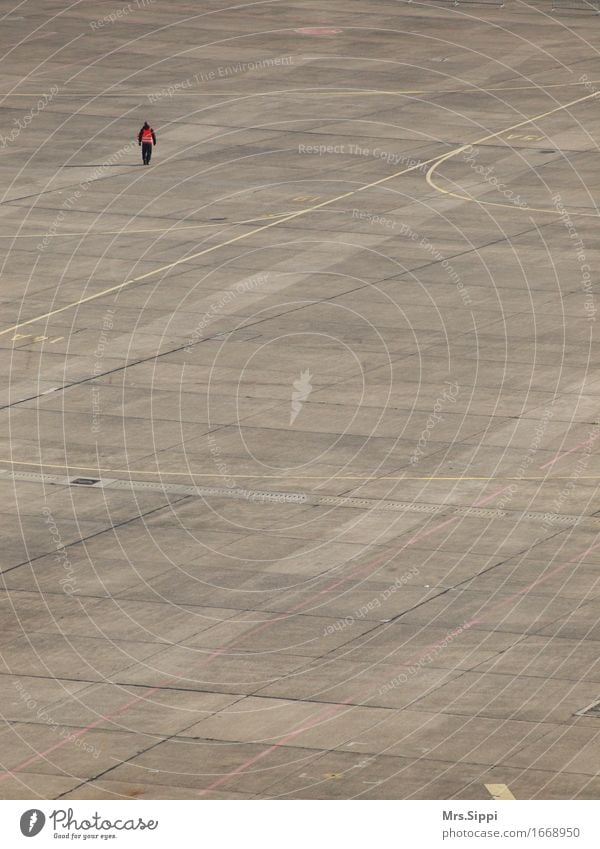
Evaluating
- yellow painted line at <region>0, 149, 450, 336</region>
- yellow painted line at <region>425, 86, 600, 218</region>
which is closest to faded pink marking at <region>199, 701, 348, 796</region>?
yellow painted line at <region>0, 149, 450, 336</region>

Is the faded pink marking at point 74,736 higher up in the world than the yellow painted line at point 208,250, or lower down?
lower down

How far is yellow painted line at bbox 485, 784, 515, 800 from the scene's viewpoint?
3909cm

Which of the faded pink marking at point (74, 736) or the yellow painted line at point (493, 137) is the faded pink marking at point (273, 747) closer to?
the faded pink marking at point (74, 736)

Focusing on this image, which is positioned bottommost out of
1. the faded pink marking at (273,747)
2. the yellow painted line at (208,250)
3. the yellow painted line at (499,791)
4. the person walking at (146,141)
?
the yellow painted line at (499,791)

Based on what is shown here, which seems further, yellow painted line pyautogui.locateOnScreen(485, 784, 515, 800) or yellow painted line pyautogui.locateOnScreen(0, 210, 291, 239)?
yellow painted line pyautogui.locateOnScreen(0, 210, 291, 239)

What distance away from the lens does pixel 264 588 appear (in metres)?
51.4

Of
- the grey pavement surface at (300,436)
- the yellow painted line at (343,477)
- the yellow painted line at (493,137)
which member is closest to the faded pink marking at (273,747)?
the grey pavement surface at (300,436)

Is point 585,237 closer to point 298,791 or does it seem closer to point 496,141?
point 496,141

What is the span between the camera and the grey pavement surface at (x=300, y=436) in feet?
141

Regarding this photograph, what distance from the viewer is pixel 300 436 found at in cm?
6431

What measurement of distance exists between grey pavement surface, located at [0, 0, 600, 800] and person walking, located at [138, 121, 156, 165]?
1048 millimetres

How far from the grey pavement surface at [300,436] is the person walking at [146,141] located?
105 centimetres

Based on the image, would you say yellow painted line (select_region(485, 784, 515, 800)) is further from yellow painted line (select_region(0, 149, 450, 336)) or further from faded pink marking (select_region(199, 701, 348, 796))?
yellow painted line (select_region(0, 149, 450, 336))

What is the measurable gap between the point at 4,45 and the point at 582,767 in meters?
106
